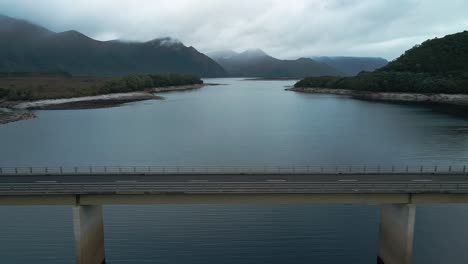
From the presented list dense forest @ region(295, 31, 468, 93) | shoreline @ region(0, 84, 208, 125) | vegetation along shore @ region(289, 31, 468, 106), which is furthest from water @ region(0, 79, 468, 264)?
dense forest @ region(295, 31, 468, 93)

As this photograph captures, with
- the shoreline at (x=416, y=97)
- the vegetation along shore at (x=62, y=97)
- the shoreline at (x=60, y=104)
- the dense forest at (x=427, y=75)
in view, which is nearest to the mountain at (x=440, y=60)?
the dense forest at (x=427, y=75)

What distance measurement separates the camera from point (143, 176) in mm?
30203

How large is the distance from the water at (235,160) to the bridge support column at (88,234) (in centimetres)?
222

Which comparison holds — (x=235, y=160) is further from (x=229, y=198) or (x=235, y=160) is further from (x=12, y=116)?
(x=12, y=116)

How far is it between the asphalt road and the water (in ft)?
19.9

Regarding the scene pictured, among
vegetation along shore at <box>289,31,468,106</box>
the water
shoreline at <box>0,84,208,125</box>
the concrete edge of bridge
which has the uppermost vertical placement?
vegetation along shore at <box>289,31,468,106</box>

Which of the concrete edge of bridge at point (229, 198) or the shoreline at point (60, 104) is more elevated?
the concrete edge of bridge at point (229, 198)

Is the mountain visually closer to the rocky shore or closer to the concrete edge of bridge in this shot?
the rocky shore

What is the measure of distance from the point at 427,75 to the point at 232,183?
16438 cm

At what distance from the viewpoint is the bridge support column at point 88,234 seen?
25328mm

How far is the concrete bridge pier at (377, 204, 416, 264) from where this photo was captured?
2559 cm

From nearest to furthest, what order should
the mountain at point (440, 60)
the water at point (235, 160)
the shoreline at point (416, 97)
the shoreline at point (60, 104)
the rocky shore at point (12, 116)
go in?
the water at point (235, 160) < the rocky shore at point (12, 116) < the shoreline at point (60, 104) < the shoreline at point (416, 97) < the mountain at point (440, 60)

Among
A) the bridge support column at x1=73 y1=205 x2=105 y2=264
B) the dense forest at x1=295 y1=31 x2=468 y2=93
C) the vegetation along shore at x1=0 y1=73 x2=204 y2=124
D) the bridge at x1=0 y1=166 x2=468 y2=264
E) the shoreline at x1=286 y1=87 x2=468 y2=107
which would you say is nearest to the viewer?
the bridge support column at x1=73 y1=205 x2=105 y2=264

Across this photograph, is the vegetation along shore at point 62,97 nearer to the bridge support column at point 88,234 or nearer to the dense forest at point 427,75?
the bridge support column at point 88,234
